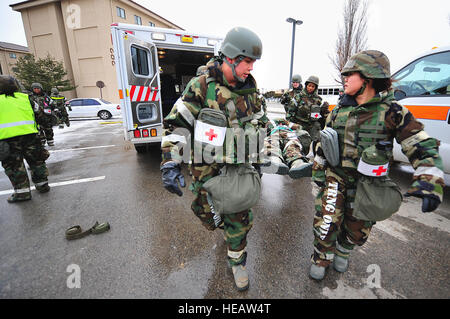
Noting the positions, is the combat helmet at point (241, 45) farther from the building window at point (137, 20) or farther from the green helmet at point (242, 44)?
the building window at point (137, 20)

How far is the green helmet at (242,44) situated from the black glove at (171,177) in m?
0.89

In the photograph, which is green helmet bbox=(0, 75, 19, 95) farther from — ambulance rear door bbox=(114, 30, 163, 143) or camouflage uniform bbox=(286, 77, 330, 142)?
camouflage uniform bbox=(286, 77, 330, 142)

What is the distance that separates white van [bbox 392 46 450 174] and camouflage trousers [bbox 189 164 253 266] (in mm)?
2862

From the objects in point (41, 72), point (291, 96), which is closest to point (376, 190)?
point (291, 96)

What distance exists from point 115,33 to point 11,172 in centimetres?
271

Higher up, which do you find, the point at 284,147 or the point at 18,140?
the point at 18,140

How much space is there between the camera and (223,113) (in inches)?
62.2

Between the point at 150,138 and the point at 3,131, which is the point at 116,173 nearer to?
the point at 150,138

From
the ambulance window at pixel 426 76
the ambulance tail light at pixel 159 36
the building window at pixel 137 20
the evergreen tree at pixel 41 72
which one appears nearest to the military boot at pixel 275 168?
the ambulance window at pixel 426 76

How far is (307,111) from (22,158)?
485cm

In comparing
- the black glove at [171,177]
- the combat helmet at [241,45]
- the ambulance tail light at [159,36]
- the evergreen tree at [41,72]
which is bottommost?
the black glove at [171,177]

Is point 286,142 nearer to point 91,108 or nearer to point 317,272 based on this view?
point 317,272

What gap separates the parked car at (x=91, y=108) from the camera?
1485 centimetres
